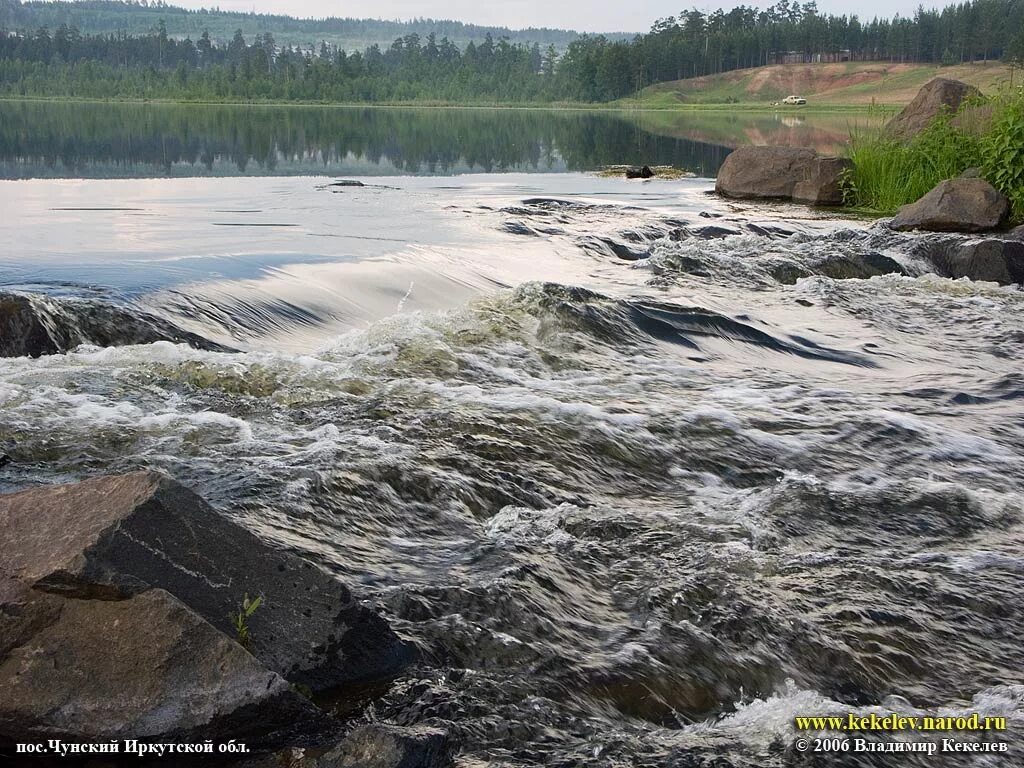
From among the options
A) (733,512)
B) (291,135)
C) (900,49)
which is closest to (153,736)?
(733,512)

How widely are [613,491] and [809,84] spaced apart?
15186 centimetres

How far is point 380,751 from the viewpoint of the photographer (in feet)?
8.69

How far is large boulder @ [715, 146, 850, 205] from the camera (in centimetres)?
1819

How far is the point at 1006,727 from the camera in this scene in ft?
10.6

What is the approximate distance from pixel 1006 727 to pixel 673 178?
73.0 feet

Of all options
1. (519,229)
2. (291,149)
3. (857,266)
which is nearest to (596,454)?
(857,266)

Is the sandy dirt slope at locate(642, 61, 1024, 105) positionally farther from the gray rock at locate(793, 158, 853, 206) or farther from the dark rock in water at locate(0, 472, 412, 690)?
the dark rock in water at locate(0, 472, 412, 690)

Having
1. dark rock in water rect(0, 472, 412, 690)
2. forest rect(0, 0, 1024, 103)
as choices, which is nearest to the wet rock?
dark rock in water rect(0, 472, 412, 690)

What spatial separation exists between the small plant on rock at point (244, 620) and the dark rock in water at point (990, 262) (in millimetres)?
10879

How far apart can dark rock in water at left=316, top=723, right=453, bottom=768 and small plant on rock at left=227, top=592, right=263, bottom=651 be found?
467 millimetres

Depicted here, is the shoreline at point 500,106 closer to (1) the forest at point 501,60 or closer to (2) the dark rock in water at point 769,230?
(1) the forest at point 501,60

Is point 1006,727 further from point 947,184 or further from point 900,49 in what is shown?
point 900,49

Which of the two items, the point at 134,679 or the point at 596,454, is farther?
the point at 596,454

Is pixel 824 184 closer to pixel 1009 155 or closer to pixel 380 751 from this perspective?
pixel 1009 155
